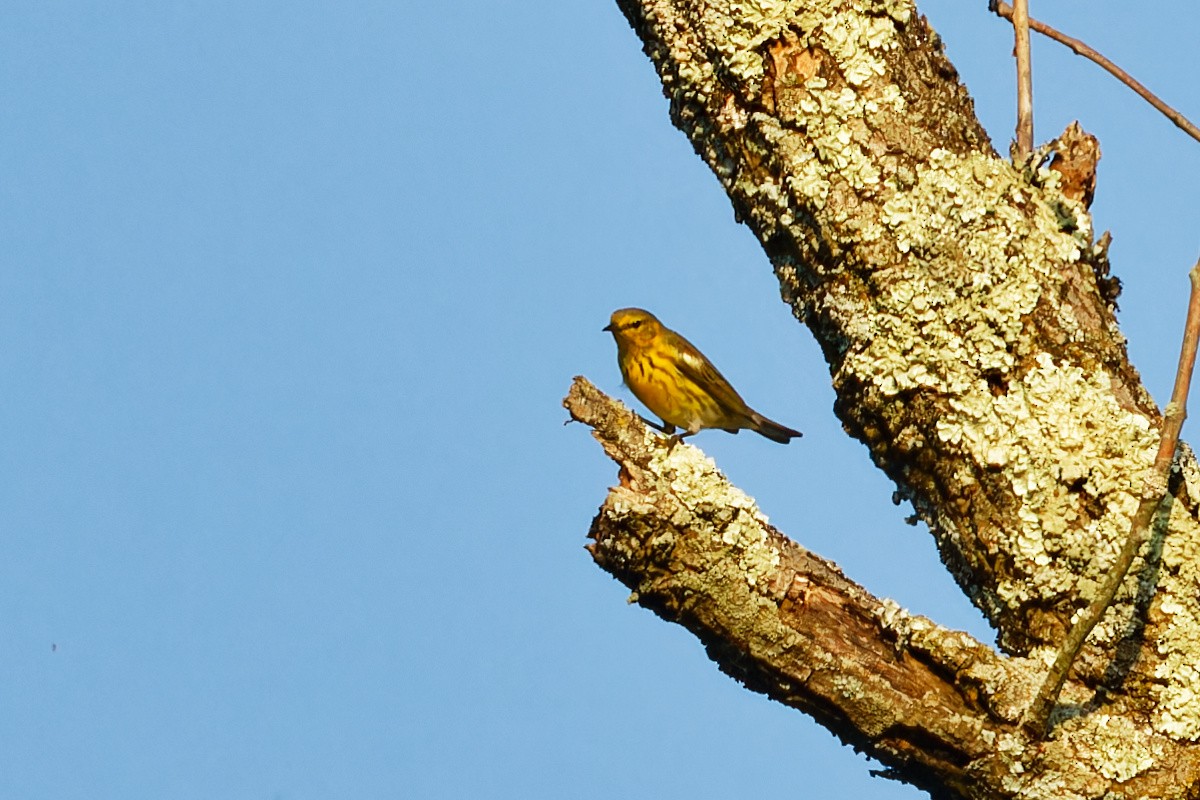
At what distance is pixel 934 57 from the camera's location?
151 inches

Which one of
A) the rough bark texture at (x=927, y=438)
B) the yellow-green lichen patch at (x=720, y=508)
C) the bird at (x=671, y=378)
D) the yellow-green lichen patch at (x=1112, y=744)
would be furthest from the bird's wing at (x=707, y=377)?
the yellow-green lichen patch at (x=1112, y=744)

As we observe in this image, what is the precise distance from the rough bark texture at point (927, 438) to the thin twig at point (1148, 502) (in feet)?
0.76

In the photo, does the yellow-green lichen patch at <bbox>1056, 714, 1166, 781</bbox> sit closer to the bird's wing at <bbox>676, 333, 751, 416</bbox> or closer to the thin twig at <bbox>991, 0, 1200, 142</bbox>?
the thin twig at <bbox>991, 0, 1200, 142</bbox>

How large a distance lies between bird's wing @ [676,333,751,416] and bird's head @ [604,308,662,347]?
6.6 inches

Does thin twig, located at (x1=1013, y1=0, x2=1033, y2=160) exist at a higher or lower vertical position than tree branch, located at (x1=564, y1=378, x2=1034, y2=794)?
higher

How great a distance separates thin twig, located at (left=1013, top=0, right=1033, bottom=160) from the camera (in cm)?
371

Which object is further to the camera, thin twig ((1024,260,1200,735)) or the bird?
the bird

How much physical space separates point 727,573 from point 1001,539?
0.71m

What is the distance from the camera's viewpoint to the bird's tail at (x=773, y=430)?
8492mm

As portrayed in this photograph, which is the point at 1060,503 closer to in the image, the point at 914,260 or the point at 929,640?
the point at 929,640

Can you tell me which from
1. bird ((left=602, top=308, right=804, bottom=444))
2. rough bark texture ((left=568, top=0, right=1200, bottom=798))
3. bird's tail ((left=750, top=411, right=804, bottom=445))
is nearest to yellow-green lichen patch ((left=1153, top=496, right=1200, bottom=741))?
rough bark texture ((left=568, top=0, right=1200, bottom=798))

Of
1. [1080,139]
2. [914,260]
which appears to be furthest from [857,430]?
[1080,139]

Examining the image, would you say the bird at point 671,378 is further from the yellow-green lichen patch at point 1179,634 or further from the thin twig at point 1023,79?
the yellow-green lichen patch at point 1179,634

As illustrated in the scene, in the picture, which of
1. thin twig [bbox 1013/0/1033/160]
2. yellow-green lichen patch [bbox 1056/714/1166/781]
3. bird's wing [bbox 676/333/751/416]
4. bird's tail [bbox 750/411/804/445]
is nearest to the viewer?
yellow-green lichen patch [bbox 1056/714/1166/781]
